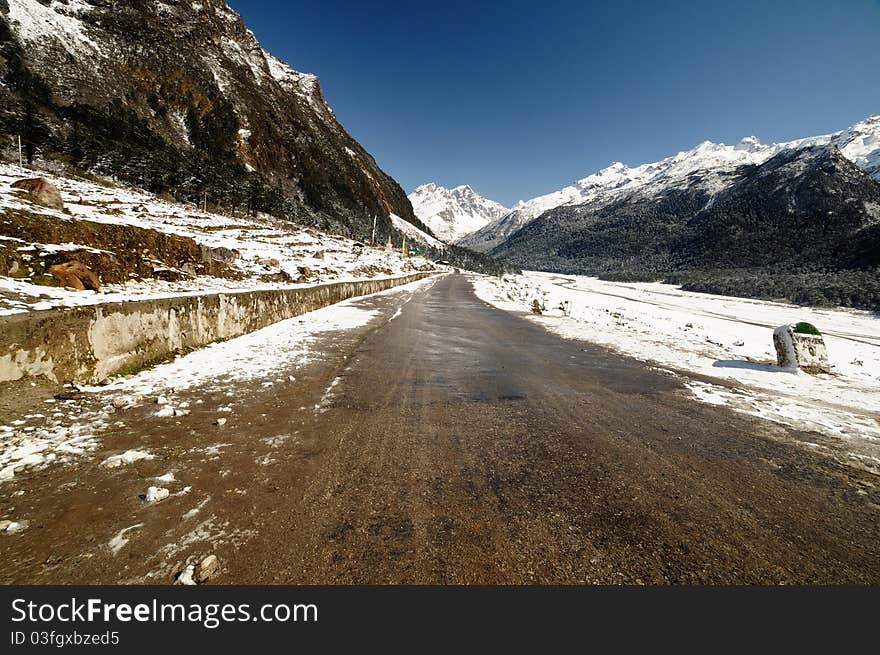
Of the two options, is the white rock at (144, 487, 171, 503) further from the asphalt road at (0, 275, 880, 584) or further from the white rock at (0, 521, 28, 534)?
the white rock at (0, 521, 28, 534)

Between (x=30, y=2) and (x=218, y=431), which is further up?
(x=30, y=2)

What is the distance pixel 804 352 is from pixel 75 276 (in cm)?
1278

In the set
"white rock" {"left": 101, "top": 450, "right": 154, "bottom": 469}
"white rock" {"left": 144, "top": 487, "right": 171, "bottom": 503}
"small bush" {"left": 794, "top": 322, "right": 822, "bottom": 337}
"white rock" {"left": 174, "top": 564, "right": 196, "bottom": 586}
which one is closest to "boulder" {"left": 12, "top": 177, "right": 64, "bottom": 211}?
"white rock" {"left": 101, "top": 450, "right": 154, "bottom": 469}

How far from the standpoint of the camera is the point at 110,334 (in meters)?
4.39

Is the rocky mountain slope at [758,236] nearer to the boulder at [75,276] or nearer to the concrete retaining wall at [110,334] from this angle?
the concrete retaining wall at [110,334]

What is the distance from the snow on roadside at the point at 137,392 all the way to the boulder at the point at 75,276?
1731 mm

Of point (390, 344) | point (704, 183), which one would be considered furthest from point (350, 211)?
point (704, 183)

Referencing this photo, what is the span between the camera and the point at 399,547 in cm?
202

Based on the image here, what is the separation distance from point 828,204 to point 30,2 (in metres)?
177

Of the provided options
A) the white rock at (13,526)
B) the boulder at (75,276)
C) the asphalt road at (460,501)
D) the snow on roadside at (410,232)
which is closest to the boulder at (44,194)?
the boulder at (75,276)

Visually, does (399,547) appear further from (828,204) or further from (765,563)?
(828,204)

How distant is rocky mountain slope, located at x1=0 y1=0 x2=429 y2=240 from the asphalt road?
176 feet

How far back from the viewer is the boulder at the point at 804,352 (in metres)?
6.75

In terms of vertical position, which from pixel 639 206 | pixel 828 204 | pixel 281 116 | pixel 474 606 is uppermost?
pixel 281 116
